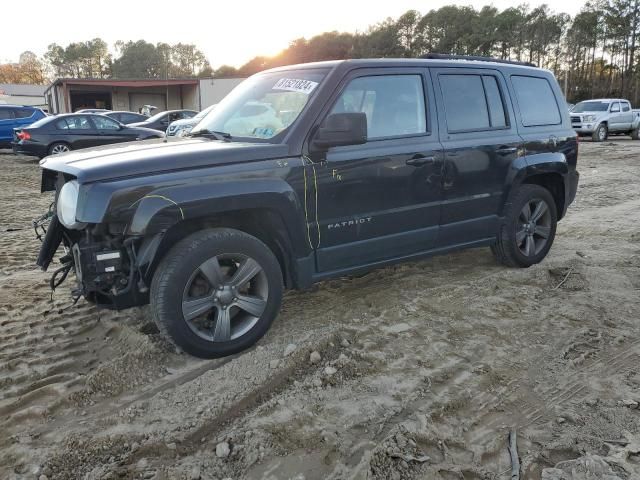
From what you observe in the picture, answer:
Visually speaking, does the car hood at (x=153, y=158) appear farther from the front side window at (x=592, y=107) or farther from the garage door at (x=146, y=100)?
the garage door at (x=146, y=100)

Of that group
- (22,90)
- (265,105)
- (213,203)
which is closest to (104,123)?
(265,105)

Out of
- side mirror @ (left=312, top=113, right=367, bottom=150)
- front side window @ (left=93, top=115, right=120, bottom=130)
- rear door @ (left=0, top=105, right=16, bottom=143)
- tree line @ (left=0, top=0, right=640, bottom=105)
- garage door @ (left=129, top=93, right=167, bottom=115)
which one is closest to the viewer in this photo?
side mirror @ (left=312, top=113, right=367, bottom=150)

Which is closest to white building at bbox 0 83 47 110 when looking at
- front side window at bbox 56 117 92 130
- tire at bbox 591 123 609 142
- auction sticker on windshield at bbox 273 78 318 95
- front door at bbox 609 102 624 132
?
front side window at bbox 56 117 92 130

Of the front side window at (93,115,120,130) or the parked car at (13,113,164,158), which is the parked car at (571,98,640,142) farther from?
the front side window at (93,115,120,130)

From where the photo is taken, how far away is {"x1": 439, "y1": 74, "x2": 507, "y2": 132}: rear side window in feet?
14.4

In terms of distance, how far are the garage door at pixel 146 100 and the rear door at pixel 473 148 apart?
4162 centimetres

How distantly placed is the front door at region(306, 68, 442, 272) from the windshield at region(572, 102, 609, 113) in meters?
21.6

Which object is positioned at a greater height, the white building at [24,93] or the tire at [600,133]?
the white building at [24,93]

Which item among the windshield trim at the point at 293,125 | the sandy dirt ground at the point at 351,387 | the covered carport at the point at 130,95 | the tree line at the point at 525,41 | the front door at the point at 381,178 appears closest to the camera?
the sandy dirt ground at the point at 351,387

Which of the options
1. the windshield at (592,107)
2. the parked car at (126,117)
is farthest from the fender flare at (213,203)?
the windshield at (592,107)

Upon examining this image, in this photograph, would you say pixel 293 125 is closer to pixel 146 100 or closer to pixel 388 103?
pixel 388 103

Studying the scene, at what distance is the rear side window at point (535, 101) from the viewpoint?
16.4ft

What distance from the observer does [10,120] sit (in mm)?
17188

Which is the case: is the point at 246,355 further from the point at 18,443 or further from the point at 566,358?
the point at 566,358
